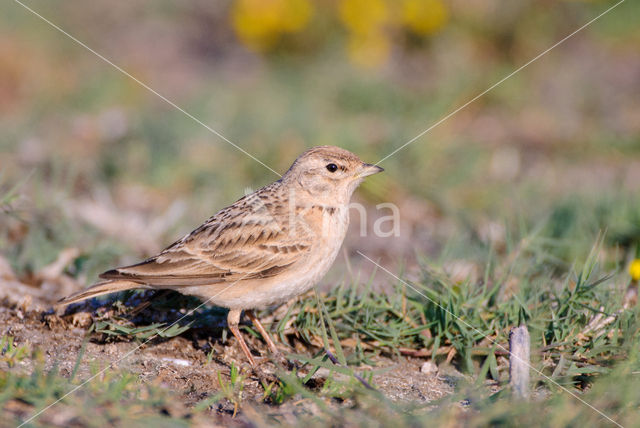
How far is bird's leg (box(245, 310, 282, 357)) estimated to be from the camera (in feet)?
14.4

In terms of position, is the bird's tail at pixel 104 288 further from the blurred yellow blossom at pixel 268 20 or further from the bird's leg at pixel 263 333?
the blurred yellow blossom at pixel 268 20

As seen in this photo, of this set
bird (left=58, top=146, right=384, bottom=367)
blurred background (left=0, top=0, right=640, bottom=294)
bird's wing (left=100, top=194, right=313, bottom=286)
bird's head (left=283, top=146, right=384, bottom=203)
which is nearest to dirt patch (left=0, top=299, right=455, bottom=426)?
bird (left=58, top=146, right=384, bottom=367)

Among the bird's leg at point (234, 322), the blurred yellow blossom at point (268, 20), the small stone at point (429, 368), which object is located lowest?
the small stone at point (429, 368)

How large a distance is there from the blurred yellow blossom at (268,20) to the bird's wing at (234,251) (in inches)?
302

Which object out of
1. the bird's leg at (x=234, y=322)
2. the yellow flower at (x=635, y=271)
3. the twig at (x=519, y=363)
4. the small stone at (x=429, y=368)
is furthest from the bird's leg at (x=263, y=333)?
the yellow flower at (x=635, y=271)

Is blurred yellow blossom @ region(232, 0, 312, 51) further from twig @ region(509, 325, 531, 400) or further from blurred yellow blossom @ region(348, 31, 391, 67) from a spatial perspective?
twig @ region(509, 325, 531, 400)

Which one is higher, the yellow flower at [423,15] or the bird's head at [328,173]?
the yellow flower at [423,15]

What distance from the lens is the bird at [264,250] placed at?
432 centimetres

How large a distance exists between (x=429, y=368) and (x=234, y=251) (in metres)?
1.46

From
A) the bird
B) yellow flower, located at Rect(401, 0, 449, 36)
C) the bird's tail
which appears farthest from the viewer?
yellow flower, located at Rect(401, 0, 449, 36)

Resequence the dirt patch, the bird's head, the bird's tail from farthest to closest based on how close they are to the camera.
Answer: the bird's head < the bird's tail < the dirt patch

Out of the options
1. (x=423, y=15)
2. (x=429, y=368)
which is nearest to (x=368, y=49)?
(x=423, y=15)

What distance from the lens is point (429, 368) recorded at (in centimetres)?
438

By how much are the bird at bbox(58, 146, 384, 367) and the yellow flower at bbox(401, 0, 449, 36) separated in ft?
22.6
